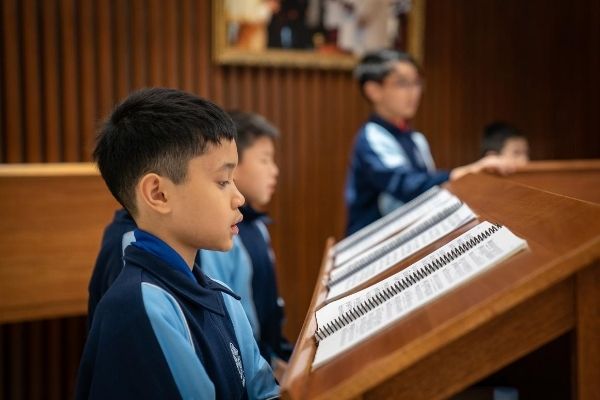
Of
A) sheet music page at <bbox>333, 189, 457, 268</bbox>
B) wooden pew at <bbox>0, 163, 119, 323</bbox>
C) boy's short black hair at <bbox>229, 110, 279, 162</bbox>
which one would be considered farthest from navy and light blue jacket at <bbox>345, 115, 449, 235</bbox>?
wooden pew at <bbox>0, 163, 119, 323</bbox>

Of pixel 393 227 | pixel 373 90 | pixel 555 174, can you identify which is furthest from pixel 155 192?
pixel 373 90

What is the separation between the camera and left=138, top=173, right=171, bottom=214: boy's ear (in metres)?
1.17

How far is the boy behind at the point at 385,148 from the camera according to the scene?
2855mm

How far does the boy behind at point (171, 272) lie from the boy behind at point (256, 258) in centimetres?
63

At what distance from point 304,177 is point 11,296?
2.02 meters

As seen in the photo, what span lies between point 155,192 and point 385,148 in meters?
1.91

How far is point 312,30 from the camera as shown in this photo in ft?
13.4

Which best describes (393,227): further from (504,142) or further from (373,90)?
(504,142)

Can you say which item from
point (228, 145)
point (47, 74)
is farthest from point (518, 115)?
point (228, 145)

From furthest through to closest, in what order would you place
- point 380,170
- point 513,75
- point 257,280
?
1. point 513,75
2. point 380,170
3. point 257,280

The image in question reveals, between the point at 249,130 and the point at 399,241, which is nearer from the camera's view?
the point at 399,241

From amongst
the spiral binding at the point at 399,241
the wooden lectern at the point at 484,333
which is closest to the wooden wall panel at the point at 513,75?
the spiral binding at the point at 399,241

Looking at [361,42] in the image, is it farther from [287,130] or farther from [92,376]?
[92,376]

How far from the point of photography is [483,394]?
49.7 inches
